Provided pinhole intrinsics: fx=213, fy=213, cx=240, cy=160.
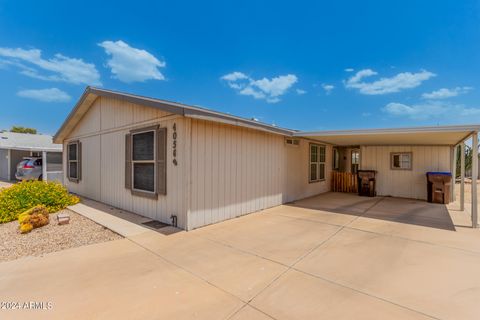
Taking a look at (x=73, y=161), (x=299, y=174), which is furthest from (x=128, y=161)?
(x=299, y=174)

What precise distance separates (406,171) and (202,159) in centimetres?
882

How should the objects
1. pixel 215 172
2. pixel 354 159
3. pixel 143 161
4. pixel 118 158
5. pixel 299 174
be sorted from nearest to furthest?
pixel 215 172 < pixel 143 161 < pixel 118 158 < pixel 299 174 < pixel 354 159

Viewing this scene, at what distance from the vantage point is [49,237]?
3.99m

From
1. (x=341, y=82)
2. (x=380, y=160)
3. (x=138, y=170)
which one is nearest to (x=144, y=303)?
(x=138, y=170)

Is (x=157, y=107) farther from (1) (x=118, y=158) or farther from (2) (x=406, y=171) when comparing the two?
(2) (x=406, y=171)

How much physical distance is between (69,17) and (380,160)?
13735mm

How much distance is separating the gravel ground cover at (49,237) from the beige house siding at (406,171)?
995 cm

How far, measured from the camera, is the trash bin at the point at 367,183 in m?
9.02

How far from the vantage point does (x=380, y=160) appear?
9.34 m

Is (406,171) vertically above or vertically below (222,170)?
below

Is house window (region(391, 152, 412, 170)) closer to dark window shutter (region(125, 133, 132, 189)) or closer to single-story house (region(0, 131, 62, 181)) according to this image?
dark window shutter (region(125, 133, 132, 189))

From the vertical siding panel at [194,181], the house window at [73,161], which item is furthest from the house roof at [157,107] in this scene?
the house window at [73,161]

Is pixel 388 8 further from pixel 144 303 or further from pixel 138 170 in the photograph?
pixel 144 303

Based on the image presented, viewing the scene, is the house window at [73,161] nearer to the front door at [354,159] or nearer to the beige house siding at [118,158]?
the beige house siding at [118,158]
